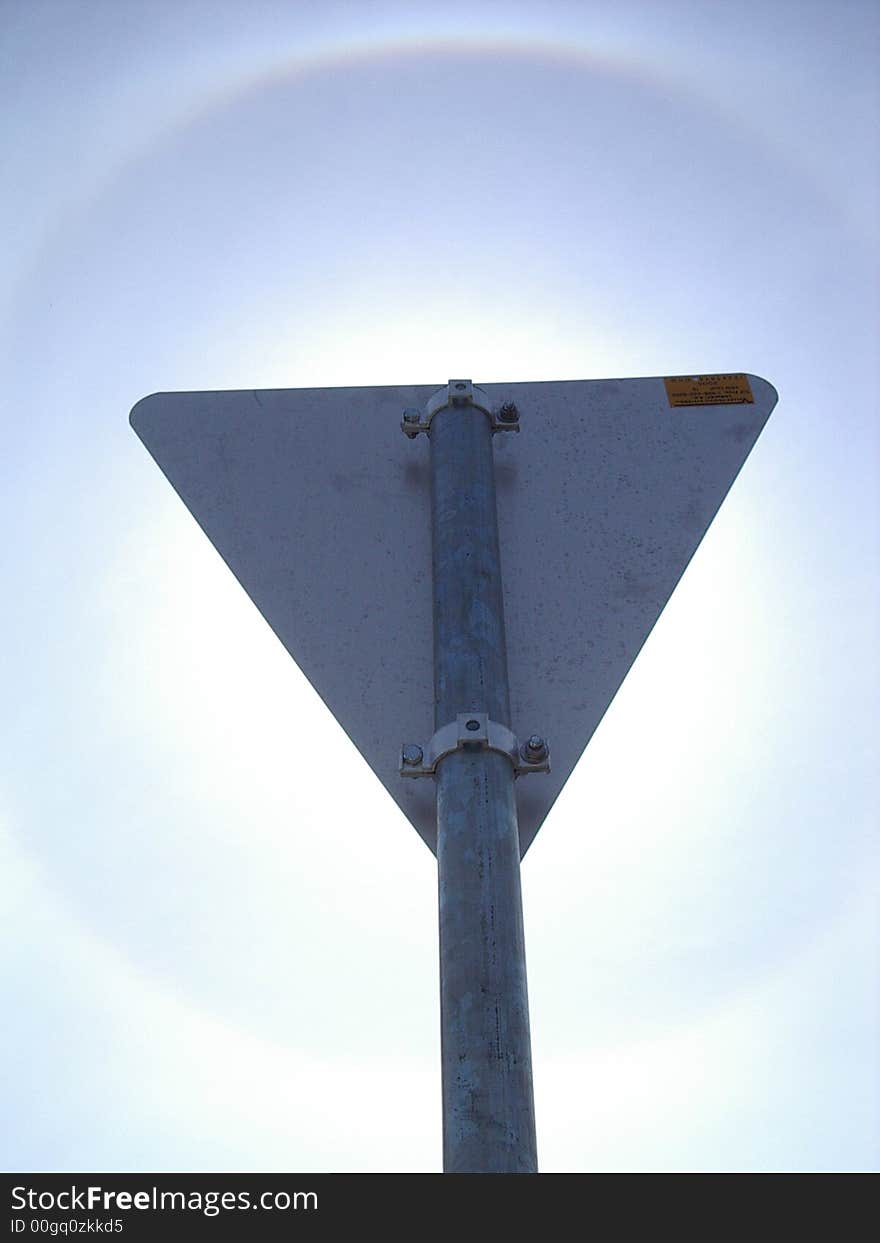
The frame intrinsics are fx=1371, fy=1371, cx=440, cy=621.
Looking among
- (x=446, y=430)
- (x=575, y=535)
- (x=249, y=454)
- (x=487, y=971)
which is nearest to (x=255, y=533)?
(x=249, y=454)

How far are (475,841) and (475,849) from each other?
0.03 m

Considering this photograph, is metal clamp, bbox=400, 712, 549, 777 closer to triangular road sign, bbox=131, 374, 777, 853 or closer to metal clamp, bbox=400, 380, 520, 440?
triangular road sign, bbox=131, 374, 777, 853

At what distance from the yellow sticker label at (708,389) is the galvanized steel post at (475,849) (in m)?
1.02

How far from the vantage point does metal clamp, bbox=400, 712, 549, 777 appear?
4578mm

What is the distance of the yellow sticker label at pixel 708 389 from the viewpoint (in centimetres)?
609

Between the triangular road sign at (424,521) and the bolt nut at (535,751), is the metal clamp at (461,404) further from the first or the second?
the bolt nut at (535,751)

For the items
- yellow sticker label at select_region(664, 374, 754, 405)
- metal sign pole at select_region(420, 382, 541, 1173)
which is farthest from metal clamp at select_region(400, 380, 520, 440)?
yellow sticker label at select_region(664, 374, 754, 405)

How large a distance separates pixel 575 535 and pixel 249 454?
1.46 metres

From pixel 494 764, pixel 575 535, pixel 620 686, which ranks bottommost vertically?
pixel 494 764

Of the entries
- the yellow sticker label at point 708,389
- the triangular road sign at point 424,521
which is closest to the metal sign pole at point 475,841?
the triangular road sign at point 424,521

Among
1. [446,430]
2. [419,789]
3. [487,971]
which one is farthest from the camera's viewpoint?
[446,430]

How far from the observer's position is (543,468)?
5777 millimetres

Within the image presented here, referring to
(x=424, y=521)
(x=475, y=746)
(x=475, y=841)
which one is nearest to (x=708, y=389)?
(x=424, y=521)

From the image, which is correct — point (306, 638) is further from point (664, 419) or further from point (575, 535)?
point (664, 419)
